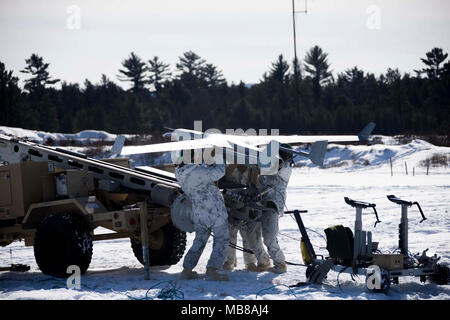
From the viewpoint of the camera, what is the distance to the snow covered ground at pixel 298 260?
28.0 feet

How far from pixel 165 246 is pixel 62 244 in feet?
6.34

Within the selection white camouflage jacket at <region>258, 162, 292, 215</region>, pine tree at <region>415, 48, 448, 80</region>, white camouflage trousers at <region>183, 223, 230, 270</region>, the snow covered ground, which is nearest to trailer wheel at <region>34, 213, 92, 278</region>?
the snow covered ground

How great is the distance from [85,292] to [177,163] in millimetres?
2119

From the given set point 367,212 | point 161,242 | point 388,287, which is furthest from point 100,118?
point 388,287

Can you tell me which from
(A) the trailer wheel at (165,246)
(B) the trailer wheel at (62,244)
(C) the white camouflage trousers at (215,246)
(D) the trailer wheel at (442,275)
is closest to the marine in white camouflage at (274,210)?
(C) the white camouflage trousers at (215,246)

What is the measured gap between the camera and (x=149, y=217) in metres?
10.3

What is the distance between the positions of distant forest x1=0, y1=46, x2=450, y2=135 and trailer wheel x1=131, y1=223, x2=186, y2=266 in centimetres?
2848

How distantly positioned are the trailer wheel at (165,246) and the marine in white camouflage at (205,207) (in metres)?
1.58

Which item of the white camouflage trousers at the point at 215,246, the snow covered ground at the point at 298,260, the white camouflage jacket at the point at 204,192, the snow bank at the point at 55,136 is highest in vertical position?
the snow bank at the point at 55,136

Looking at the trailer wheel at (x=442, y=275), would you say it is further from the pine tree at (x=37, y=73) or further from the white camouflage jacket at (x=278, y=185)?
the pine tree at (x=37, y=73)

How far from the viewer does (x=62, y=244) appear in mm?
9820

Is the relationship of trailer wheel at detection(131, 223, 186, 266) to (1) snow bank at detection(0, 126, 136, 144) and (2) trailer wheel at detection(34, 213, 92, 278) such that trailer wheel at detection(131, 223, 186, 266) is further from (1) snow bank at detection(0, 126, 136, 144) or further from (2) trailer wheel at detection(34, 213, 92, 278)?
(1) snow bank at detection(0, 126, 136, 144)

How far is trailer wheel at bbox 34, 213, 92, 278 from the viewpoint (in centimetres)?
970
